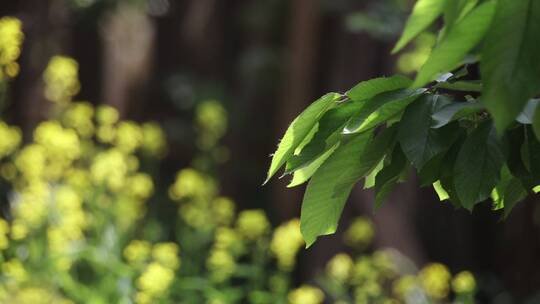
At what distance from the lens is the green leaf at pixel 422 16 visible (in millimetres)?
913

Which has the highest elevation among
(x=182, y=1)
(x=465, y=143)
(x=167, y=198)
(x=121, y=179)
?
(x=182, y=1)

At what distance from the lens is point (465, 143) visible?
3.49ft

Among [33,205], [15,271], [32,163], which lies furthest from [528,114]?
[32,163]

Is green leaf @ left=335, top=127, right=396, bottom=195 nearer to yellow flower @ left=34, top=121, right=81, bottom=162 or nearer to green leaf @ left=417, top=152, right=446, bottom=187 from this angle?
green leaf @ left=417, top=152, right=446, bottom=187

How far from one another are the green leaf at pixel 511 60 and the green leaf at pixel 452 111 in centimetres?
12

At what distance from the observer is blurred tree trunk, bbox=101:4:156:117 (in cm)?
970

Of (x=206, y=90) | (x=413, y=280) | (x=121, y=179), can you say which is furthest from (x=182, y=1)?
(x=413, y=280)

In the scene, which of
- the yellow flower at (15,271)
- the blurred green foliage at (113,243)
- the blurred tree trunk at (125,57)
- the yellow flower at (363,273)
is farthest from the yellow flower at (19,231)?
the blurred tree trunk at (125,57)

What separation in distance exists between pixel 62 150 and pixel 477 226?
4.70 meters

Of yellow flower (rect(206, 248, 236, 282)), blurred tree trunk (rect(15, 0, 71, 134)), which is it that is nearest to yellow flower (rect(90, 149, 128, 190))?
yellow flower (rect(206, 248, 236, 282))

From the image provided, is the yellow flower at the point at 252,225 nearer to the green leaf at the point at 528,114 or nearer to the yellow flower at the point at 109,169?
the yellow flower at the point at 109,169

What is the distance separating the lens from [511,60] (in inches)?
34.3

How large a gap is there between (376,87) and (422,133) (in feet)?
0.28

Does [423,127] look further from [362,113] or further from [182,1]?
[182,1]
